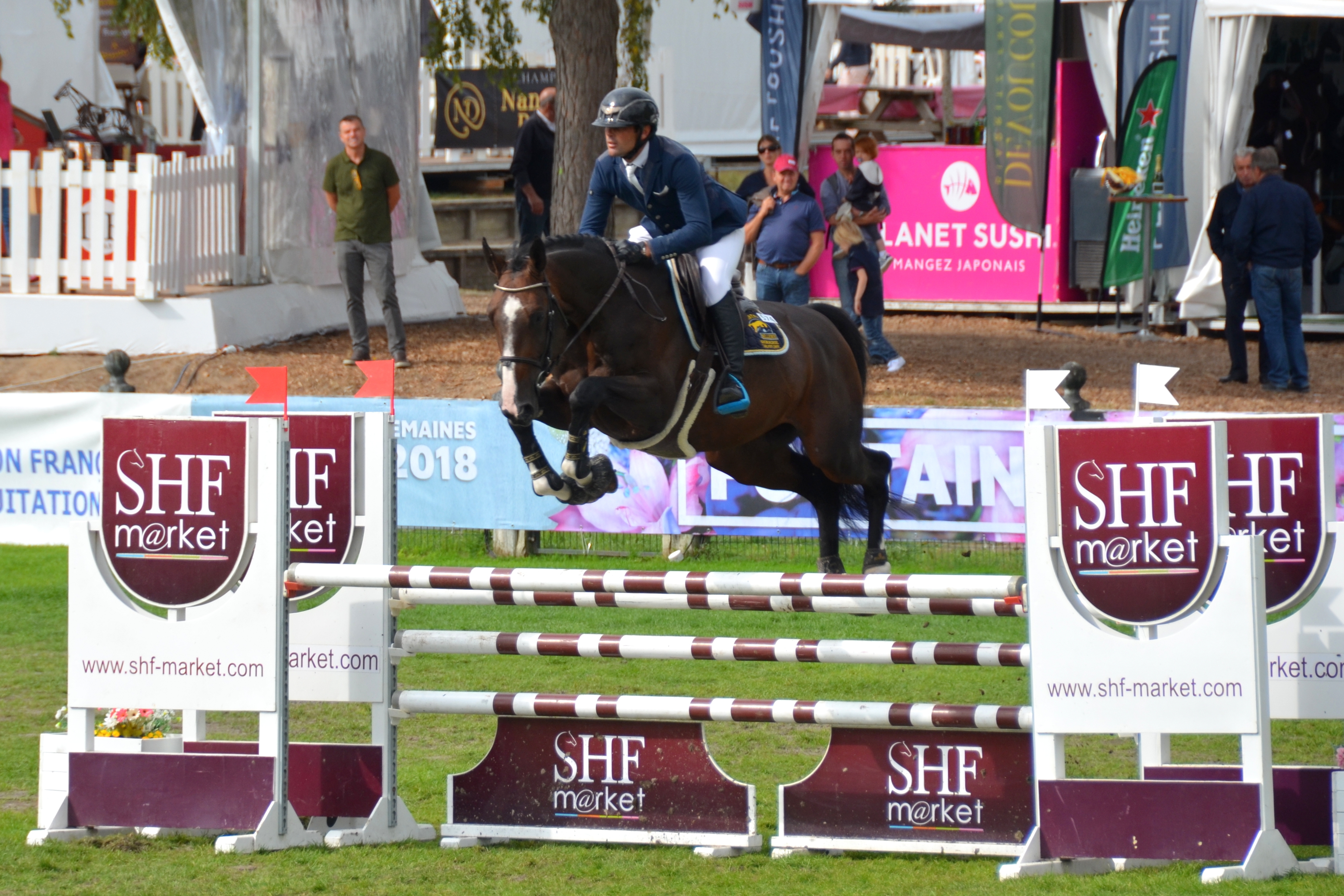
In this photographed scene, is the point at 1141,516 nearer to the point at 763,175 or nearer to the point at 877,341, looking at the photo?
the point at 877,341

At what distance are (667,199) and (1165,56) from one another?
9.32 metres

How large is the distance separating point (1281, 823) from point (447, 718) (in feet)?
11.5

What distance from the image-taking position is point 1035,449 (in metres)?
4.40

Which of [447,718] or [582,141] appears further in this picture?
[582,141]

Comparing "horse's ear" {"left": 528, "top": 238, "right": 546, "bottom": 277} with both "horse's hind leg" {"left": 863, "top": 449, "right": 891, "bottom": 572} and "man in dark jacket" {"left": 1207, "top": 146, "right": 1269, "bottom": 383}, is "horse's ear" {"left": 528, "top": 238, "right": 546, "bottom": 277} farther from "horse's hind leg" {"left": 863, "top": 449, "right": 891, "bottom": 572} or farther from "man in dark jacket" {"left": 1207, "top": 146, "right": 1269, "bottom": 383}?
"man in dark jacket" {"left": 1207, "top": 146, "right": 1269, "bottom": 383}

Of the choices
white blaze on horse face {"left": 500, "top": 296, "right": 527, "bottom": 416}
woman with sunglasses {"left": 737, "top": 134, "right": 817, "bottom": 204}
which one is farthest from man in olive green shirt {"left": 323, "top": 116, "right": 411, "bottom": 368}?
white blaze on horse face {"left": 500, "top": 296, "right": 527, "bottom": 416}

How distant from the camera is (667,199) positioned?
5.68 meters

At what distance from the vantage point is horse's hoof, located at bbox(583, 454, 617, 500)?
523cm

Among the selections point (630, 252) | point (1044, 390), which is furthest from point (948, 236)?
point (630, 252)

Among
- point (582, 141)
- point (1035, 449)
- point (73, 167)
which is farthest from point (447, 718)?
point (73, 167)

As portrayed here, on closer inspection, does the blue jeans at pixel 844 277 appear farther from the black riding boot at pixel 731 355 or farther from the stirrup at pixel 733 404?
the stirrup at pixel 733 404

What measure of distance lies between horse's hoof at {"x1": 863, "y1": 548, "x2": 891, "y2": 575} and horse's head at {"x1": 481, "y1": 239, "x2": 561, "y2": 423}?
1796mm

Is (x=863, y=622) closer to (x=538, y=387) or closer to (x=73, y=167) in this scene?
(x=538, y=387)

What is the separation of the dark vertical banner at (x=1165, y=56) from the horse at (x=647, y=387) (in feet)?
27.8
